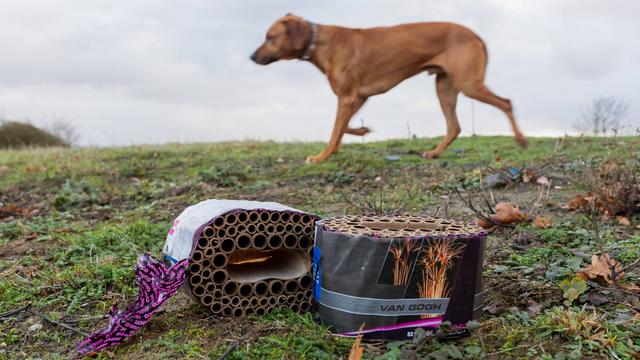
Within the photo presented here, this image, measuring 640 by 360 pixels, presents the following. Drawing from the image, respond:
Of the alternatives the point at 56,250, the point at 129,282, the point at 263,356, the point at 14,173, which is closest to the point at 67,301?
the point at 129,282

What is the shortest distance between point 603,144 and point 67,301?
281 inches

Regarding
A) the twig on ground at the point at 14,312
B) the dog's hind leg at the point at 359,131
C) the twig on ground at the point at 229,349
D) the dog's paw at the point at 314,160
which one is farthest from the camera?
the dog's hind leg at the point at 359,131

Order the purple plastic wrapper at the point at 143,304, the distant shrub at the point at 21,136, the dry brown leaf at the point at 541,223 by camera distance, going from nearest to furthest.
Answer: the purple plastic wrapper at the point at 143,304, the dry brown leaf at the point at 541,223, the distant shrub at the point at 21,136

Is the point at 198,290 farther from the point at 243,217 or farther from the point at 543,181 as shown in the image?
the point at 543,181

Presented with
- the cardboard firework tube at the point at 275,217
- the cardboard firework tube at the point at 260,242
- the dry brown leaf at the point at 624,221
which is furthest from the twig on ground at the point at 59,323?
the dry brown leaf at the point at 624,221

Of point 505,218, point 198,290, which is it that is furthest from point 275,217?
point 505,218

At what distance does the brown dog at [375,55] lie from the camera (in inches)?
293

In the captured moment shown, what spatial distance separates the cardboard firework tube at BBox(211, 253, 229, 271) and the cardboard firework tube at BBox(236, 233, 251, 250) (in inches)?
2.6

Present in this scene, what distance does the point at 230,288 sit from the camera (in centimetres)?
239

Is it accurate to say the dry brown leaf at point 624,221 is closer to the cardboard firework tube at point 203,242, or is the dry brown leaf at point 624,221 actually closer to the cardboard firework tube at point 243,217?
the cardboard firework tube at point 243,217

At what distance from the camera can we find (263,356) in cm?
202

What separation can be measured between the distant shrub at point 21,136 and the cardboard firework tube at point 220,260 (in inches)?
657

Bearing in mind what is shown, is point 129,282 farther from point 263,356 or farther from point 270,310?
point 263,356

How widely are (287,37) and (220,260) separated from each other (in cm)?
540
